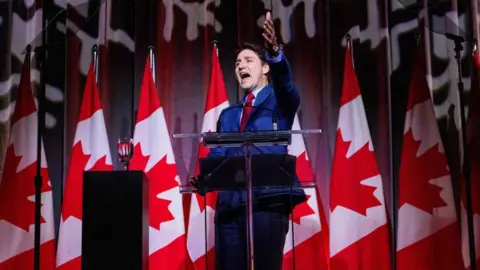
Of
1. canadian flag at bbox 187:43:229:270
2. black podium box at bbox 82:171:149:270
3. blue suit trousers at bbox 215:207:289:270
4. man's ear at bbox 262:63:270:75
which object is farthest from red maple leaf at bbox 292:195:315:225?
black podium box at bbox 82:171:149:270

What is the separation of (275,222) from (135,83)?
2.16m

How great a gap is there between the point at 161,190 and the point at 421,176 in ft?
5.33

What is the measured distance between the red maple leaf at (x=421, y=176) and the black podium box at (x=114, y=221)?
191 centimetres

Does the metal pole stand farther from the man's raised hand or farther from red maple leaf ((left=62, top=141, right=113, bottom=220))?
red maple leaf ((left=62, top=141, right=113, bottom=220))

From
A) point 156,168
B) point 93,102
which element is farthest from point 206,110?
point 93,102

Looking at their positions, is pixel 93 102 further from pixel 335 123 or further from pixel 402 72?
pixel 402 72

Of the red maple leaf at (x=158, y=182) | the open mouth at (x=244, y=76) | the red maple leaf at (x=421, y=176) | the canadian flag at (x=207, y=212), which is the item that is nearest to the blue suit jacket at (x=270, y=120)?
the open mouth at (x=244, y=76)

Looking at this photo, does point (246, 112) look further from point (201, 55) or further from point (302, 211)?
point (201, 55)

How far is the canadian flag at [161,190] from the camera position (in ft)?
12.7

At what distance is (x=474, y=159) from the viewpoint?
382 cm

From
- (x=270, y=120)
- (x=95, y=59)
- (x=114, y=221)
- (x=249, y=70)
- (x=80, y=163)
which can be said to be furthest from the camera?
(x=95, y=59)

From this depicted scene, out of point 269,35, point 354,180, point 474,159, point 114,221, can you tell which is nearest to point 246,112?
point 269,35

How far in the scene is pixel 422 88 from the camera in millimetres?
3951

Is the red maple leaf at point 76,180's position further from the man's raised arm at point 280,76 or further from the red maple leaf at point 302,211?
the man's raised arm at point 280,76
